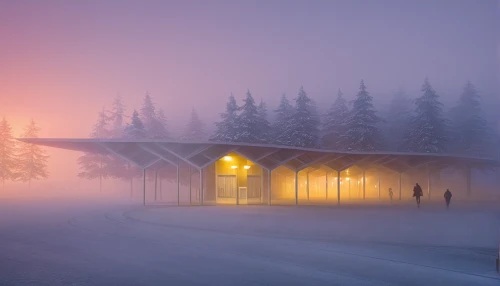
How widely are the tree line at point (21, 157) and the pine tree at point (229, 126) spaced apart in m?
29.6

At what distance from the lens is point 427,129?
51.8m

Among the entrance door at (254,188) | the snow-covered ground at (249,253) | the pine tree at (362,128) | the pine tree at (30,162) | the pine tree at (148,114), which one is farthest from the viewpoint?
the pine tree at (30,162)

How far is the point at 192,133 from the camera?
60.4 m

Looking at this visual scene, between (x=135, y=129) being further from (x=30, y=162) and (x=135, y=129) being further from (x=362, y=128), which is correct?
(x=362, y=128)

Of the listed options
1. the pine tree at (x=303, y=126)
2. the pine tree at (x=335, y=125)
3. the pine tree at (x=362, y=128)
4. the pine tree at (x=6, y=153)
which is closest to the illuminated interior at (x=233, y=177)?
the pine tree at (x=303, y=126)

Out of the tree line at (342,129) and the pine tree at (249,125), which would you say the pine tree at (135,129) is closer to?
the tree line at (342,129)

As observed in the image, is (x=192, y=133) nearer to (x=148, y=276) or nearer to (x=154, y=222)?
(x=154, y=222)

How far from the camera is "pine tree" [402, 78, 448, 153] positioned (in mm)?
51438

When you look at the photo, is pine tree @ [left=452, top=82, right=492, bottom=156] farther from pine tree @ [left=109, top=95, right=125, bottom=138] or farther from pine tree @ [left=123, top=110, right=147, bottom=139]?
pine tree @ [left=109, top=95, right=125, bottom=138]

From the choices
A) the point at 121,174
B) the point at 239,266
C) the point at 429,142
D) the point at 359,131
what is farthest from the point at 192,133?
the point at 239,266

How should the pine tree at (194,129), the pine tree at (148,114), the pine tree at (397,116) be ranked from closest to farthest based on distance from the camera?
the pine tree at (148,114), the pine tree at (194,129), the pine tree at (397,116)

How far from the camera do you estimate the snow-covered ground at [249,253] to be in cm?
880

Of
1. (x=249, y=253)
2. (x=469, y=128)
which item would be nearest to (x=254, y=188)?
(x=249, y=253)

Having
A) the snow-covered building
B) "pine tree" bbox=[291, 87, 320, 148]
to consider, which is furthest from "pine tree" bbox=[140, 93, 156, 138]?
the snow-covered building
